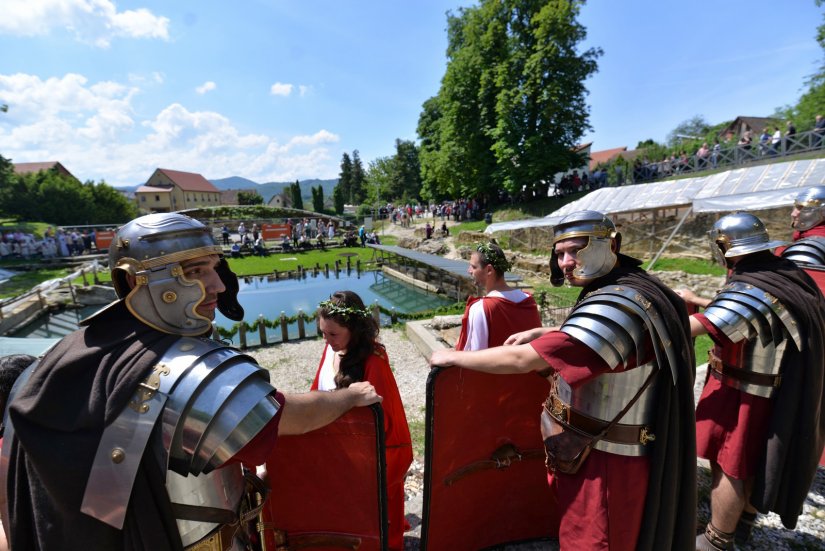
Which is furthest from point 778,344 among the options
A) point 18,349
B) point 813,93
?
point 813,93

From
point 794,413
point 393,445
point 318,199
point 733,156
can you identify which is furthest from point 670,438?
point 318,199

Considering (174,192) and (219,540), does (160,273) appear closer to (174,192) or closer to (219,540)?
(219,540)

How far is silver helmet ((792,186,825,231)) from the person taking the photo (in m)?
3.66

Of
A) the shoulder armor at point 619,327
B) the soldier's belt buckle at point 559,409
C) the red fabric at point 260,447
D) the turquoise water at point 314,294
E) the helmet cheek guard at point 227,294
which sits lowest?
the turquoise water at point 314,294

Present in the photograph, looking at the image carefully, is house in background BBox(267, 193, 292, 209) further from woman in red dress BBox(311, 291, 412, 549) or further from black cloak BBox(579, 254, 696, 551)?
black cloak BBox(579, 254, 696, 551)

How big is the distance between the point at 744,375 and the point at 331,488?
2.65 m

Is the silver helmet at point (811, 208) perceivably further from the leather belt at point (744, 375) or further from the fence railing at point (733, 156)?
the fence railing at point (733, 156)

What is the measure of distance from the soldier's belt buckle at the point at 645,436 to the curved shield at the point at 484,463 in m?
0.60

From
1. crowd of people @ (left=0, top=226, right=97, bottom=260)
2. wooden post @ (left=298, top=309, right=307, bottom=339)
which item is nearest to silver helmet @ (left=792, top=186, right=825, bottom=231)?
wooden post @ (left=298, top=309, right=307, bottom=339)

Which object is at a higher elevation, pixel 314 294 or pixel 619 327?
pixel 619 327

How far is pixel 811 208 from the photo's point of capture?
369cm

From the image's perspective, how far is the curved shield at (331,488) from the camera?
1.82 m

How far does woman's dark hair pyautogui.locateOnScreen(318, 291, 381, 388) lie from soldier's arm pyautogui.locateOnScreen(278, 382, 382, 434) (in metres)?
0.83

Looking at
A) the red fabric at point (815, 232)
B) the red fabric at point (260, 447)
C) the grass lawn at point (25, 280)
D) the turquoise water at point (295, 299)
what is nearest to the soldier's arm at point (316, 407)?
the red fabric at point (260, 447)
